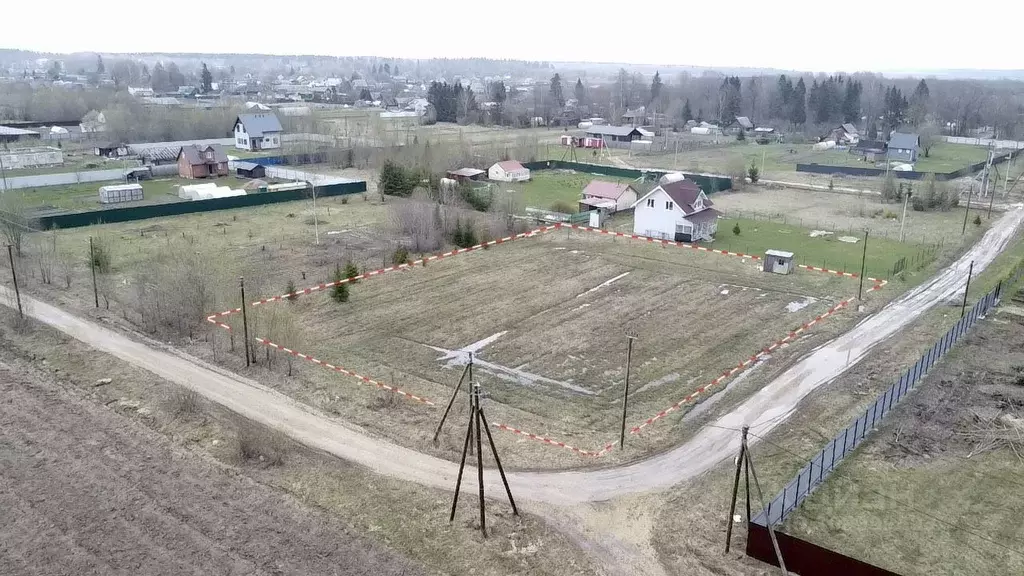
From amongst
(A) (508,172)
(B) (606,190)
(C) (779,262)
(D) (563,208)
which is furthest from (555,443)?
(A) (508,172)

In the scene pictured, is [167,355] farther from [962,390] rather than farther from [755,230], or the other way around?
[755,230]

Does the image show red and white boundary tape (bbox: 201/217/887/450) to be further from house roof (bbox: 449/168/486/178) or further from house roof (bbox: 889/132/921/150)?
house roof (bbox: 889/132/921/150)

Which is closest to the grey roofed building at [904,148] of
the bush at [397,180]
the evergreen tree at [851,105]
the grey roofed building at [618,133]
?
the grey roofed building at [618,133]

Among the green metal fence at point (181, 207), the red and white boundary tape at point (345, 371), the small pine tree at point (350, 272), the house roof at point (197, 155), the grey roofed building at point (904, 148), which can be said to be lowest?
the red and white boundary tape at point (345, 371)

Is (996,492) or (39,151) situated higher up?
(39,151)

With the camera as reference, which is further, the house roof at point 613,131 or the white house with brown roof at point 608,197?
the house roof at point 613,131

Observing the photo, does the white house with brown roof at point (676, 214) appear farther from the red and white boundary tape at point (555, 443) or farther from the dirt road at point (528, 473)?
the red and white boundary tape at point (555, 443)

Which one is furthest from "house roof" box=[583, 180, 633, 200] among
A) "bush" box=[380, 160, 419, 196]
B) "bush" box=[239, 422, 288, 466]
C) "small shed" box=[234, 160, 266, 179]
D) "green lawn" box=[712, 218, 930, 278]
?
"bush" box=[239, 422, 288, 466]

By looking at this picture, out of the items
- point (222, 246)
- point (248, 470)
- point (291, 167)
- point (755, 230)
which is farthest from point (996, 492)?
point (291, 167)
